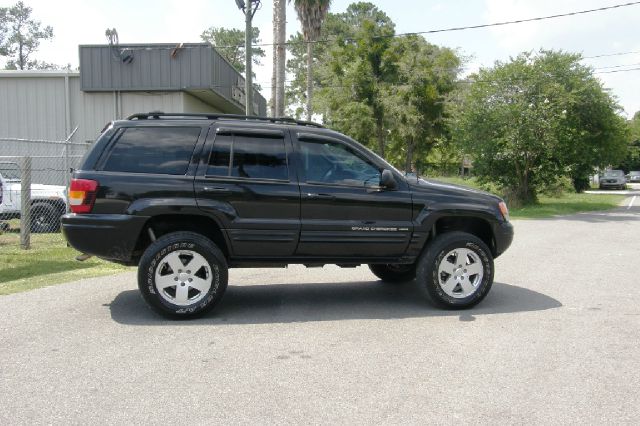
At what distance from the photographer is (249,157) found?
6133mm

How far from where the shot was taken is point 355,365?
181 inches

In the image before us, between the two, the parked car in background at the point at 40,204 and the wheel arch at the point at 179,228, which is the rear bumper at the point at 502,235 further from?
the parked car in background at the point at 40,204

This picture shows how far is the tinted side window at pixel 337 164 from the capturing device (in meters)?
6.26

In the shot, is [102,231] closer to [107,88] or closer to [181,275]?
[181,275]

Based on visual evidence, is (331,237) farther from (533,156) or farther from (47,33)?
(47,33)

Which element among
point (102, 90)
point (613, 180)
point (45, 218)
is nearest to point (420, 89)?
point (102, 90)

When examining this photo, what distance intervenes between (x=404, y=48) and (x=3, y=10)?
186 ft

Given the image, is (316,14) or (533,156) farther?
(316,14)

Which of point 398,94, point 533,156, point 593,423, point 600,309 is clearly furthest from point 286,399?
point 398,94

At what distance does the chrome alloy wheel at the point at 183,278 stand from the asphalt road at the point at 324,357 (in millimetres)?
258

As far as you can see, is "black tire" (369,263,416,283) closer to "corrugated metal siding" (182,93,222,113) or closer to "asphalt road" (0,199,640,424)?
"asphalt road" (0,199,640,424)

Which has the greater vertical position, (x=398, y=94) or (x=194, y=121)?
(x=398, y=94)

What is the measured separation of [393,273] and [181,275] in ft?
9.65

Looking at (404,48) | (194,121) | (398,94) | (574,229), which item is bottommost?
(574,229)
